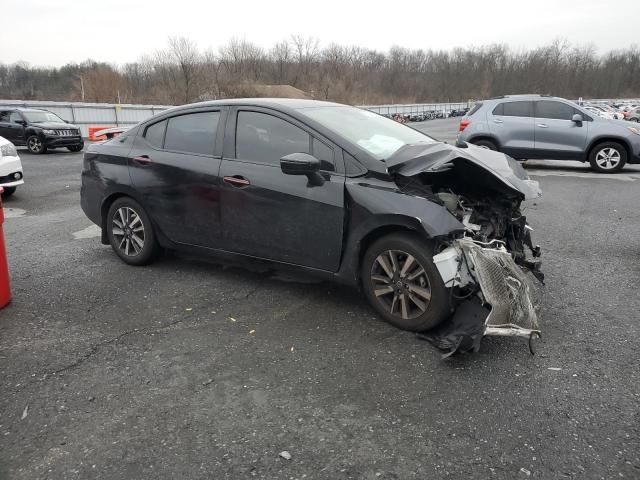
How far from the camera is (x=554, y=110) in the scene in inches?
487

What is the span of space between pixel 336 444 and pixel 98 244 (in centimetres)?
468

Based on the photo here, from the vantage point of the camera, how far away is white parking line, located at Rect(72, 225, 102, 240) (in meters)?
6.70

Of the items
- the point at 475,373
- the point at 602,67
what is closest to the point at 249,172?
the point at 475,373

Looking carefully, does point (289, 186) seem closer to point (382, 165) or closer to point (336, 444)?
point (382, 165)

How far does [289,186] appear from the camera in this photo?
4.18 m

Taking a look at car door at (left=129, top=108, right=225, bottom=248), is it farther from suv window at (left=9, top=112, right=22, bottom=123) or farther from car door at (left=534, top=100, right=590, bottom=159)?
suv window at (left=9, top=112, right=22, bottom=123)

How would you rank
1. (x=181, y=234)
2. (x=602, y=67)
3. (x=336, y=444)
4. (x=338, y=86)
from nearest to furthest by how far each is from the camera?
1. (x=336, y=444)
2. (x=181, y=234)
3. (x=338, y=86)
4. (x=602, y=67)

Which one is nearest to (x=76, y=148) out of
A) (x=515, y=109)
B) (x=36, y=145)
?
(x=36, y=145)

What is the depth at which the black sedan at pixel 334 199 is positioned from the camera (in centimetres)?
362

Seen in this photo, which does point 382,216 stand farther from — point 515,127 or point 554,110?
point 554,110

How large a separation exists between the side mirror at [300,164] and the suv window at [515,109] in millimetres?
10151

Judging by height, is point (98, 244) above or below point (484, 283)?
below

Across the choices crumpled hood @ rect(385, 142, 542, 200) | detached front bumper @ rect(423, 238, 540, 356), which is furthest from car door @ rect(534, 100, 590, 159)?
detached front bumper @ rect(423, 238, 540, 356)

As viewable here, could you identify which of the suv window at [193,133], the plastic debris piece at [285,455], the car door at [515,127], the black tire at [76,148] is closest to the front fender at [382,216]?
the suv window at [193,133]
